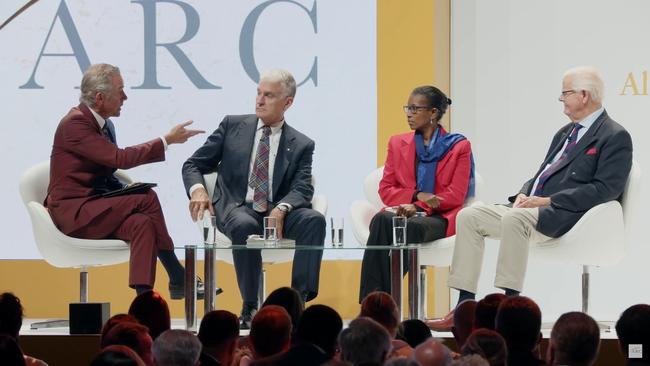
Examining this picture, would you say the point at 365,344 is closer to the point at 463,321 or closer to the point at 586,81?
the point at 463,321

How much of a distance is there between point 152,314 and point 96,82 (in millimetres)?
2149

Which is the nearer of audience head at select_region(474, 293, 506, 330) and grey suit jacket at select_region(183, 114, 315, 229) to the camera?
audience head at select_region(474, 293, 506, 330)

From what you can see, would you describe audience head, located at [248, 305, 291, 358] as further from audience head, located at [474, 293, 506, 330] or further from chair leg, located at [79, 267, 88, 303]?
chair leg, located at [79, 267, 88, 303]

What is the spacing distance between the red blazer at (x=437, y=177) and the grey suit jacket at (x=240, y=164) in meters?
0.45

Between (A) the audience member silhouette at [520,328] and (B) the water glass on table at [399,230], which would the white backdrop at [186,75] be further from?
(A) the audience member silhouette at [520,328]

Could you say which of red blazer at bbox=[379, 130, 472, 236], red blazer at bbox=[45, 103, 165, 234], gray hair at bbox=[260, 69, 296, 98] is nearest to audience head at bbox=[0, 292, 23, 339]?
red blazer at bbox=[45, 103, 165, 234]

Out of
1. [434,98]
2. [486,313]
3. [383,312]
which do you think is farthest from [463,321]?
[434,98]

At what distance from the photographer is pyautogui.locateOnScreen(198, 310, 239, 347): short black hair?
3.98m

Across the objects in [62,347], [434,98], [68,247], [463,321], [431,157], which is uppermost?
[434,98]

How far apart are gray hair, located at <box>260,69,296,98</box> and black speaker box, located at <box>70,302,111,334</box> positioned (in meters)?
1.73

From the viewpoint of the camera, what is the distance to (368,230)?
21.6 feet

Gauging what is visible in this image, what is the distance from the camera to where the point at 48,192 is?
6.30 meters

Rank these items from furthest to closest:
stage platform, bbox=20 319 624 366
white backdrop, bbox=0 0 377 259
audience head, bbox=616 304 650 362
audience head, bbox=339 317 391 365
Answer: white backdrop, bbox=0 0 377 259 → stage platform, bbox=20 319 624 366 → audience head, bbox=616 304 650 362 → audience head, bbox=339 317 391 365

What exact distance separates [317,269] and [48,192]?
5.02 ft
